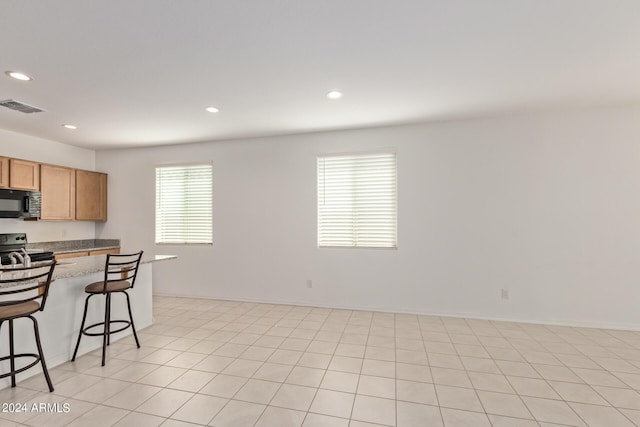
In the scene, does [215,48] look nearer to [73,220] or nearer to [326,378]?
[326,378]

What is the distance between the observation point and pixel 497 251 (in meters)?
3.91

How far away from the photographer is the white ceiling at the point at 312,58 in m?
1.89

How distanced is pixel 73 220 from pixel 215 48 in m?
4.61

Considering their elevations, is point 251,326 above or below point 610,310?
below

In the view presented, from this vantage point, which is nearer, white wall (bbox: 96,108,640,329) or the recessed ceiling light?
the recessed ceiling light

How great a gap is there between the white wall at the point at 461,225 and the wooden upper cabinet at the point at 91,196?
1.66 m

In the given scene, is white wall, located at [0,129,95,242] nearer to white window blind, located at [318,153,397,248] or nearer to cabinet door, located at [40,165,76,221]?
cabinet door, located at [40,165,76,221]

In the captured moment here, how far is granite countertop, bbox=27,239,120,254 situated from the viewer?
15.4 feet

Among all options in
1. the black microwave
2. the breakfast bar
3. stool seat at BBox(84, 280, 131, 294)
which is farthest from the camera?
the black microwave

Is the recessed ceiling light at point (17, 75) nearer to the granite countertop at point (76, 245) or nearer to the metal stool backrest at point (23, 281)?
the metal stool backrest at point (23, 281)

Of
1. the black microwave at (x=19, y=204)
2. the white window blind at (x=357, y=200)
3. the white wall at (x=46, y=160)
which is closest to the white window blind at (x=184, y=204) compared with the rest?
the white wall at (x=46, y=160)

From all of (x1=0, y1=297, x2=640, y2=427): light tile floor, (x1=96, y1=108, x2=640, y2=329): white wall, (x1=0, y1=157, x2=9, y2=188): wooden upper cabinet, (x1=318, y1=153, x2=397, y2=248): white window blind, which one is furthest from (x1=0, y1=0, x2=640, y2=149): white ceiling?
(x1=0, y1=297, x2=640, y2=427): light tile floor

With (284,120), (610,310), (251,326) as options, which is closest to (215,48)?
(284,120)

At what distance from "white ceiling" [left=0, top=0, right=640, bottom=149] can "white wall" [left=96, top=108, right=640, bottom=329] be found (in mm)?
496
